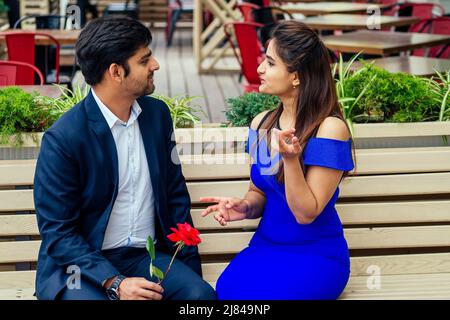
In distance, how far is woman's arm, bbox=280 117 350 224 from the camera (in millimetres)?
2766

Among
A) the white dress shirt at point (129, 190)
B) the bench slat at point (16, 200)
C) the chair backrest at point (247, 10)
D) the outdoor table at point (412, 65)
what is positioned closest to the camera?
the white dress shirt at point (129, 190)

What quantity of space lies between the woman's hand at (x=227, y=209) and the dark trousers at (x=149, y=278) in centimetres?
22

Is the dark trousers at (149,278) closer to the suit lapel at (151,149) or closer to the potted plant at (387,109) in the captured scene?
the suit lapel at (151,149)

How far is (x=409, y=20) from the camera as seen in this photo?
27.9 ft

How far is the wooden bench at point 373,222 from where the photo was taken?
3352 mm

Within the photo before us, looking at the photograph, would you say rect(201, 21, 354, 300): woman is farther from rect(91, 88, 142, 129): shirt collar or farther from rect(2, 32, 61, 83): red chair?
rect(2, 32, 61, 83): red chair

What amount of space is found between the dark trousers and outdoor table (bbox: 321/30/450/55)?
147 inches

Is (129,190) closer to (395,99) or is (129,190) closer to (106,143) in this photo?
(106,143)

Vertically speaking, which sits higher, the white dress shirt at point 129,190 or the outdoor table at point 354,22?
the white dress shirt at point 129,190

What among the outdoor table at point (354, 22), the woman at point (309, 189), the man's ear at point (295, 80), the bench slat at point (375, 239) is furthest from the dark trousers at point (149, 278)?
the outdoor table at point (354, 22)

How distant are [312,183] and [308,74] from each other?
0.38m

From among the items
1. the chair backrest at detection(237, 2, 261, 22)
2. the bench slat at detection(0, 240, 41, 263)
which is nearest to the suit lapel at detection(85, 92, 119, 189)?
the bench slat at detection(0, 240, 41, 263)

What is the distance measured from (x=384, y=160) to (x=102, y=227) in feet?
3.94

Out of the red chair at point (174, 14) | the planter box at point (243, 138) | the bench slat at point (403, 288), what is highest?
the planter box at point (243, 138)
